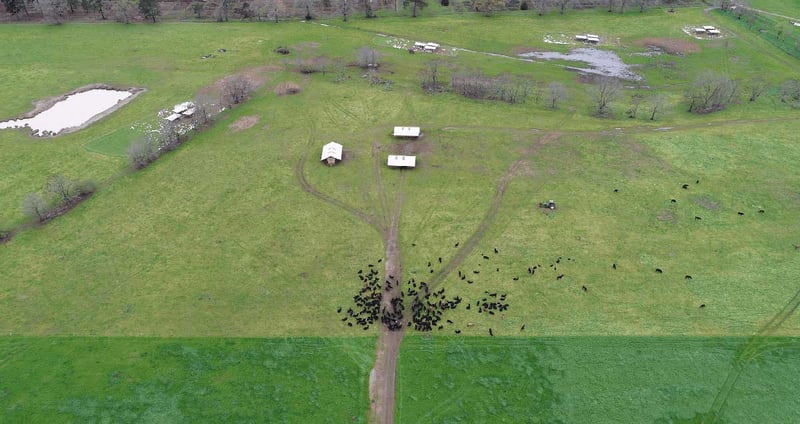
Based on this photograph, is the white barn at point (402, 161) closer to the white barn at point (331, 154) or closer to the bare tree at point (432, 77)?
the white barn at point (331, 154)

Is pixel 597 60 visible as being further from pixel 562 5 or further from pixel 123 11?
pixel 123 11

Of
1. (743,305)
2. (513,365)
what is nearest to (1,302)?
(513,365)

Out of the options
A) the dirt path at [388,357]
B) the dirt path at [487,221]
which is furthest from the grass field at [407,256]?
the dirt path at [388,357]

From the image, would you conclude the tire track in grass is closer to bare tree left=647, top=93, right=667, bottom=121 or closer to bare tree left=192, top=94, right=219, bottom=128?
bare tree left=647, top=93, right=667, bottom=121

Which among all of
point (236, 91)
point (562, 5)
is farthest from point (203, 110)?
point (562, 5)

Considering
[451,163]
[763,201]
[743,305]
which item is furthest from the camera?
[451,163]

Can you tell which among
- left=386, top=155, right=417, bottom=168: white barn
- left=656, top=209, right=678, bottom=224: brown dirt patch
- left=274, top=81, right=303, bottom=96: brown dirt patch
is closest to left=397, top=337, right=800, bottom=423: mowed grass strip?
left=656, top=209, right=678, bottom=224: brown dirt patch

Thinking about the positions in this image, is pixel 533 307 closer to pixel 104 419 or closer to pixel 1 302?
pixel 104 419
